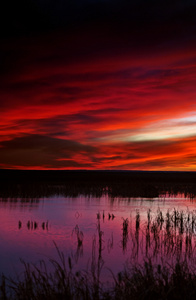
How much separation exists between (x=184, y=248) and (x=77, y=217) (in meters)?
10.1

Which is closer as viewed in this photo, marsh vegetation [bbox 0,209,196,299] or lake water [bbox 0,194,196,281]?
marsh vegetation [bbox 0,209,196,299]

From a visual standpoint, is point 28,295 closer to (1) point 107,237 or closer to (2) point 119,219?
(1) point 107,237

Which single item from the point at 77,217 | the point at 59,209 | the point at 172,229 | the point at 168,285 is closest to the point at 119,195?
the point at 59,209

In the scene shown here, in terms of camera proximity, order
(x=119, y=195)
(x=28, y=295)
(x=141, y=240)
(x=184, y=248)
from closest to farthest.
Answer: (x=28, y=295) → (x=184, y=248) → (x=141, y=240) → (x=119, y=195)

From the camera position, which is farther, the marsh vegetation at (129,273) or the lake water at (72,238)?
the lake water at (72,238)

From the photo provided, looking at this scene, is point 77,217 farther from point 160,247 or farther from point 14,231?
point 160,247

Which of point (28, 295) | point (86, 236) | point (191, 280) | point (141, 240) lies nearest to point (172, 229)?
point (141, 240)

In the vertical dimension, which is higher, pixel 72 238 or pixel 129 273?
pixel 72 238

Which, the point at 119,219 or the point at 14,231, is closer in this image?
the point at 14,231

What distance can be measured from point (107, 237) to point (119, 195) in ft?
70.0

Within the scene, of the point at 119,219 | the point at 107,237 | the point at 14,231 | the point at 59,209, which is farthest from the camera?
the point at 59,209

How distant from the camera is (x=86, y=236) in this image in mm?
16625

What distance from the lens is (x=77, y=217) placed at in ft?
75.3

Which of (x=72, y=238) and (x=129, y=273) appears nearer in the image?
(x=129, y=273)
